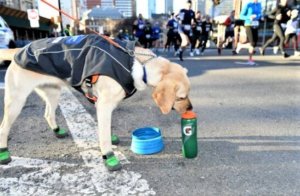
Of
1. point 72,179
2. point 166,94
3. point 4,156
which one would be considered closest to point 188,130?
point 166,94

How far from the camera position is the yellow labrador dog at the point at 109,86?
2.73m

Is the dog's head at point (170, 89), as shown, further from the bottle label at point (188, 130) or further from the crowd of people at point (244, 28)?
the crowd of people at point (244, 28)

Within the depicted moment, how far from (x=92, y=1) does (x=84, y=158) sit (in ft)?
154

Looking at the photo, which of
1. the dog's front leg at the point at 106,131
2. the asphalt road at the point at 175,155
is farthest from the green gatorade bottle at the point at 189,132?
the dog's front leg at the point at 106,131

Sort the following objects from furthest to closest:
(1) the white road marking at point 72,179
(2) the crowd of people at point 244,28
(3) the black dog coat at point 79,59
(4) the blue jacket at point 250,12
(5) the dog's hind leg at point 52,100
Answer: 1. (2) the crowd of people at point 244,28
2. (4) the blue jacket at point 250,12
3. (5) the dog's hind leg at point 52,100
4. (3) the black dog coat at point 79,59
5. (1) the white road marking at point 72,179

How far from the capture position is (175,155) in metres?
3.21

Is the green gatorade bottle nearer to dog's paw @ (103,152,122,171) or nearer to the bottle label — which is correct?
the bottle label

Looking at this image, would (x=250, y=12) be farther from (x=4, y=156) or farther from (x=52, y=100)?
(x=4, y=156)

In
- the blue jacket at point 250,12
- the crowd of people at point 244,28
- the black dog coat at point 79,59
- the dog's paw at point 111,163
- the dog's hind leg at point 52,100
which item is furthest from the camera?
the crowd of people at point 244,28

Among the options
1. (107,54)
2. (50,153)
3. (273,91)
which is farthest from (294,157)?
(273,91)

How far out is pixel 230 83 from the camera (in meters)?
6.81

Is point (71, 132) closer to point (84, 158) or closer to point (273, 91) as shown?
point (84, 158)

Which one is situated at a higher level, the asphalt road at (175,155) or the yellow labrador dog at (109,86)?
the yellow labrador dog at (109,86)

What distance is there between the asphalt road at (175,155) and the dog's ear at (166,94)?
624mm
